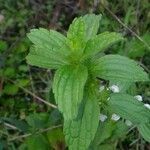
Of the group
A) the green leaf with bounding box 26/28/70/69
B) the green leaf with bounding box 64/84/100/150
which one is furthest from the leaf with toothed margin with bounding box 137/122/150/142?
the green leaf with bounding box 26/28/70/69

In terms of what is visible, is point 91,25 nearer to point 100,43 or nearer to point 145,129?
point 100,43

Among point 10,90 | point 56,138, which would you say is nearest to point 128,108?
point 56,138

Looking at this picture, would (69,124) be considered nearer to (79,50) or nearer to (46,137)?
(79,50)

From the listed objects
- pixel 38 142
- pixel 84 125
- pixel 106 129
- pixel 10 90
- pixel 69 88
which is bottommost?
pixel 10 90

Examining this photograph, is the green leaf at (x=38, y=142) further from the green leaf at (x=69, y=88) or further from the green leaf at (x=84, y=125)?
the green leaf at (x=69, y=88)

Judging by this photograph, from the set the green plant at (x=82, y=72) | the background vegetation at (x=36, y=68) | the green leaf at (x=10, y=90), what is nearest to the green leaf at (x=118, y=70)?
the green plant at (x=82, y=72)

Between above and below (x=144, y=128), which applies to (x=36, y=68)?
below

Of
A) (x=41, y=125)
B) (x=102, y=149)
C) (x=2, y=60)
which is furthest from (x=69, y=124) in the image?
(x=2, y=60)
